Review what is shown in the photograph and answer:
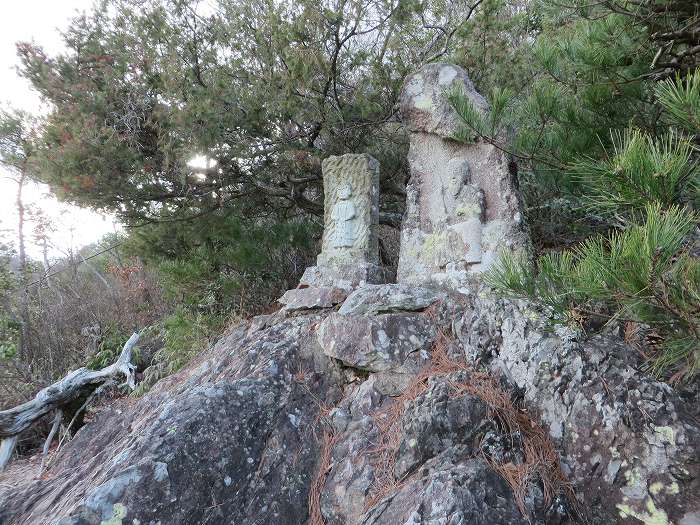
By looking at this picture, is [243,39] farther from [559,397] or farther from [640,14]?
[559,397]

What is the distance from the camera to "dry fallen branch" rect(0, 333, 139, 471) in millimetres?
4410

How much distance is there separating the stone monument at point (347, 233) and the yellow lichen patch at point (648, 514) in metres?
2.44

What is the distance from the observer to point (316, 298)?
3703 millimetres

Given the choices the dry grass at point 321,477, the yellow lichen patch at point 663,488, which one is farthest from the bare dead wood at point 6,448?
the yellow lichen patch at point 663,488

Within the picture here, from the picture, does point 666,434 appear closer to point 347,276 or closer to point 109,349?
point 347,276

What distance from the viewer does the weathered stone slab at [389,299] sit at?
3.03 metres

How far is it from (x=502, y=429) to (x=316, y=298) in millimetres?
1968

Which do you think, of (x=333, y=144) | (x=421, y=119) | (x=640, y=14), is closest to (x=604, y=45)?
(x=640, y=14)

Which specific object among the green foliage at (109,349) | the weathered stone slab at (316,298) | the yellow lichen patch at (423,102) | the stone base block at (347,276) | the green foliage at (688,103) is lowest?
the green foliage at (109,349)

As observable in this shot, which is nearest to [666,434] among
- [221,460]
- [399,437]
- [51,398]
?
[399,437]

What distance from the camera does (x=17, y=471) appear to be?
424 cm

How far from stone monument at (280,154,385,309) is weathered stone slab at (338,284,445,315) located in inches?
24.9

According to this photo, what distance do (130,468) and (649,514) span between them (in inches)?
92.5

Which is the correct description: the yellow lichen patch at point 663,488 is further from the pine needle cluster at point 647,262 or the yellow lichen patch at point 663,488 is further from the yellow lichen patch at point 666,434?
the pine needle cluster at point 647,262
